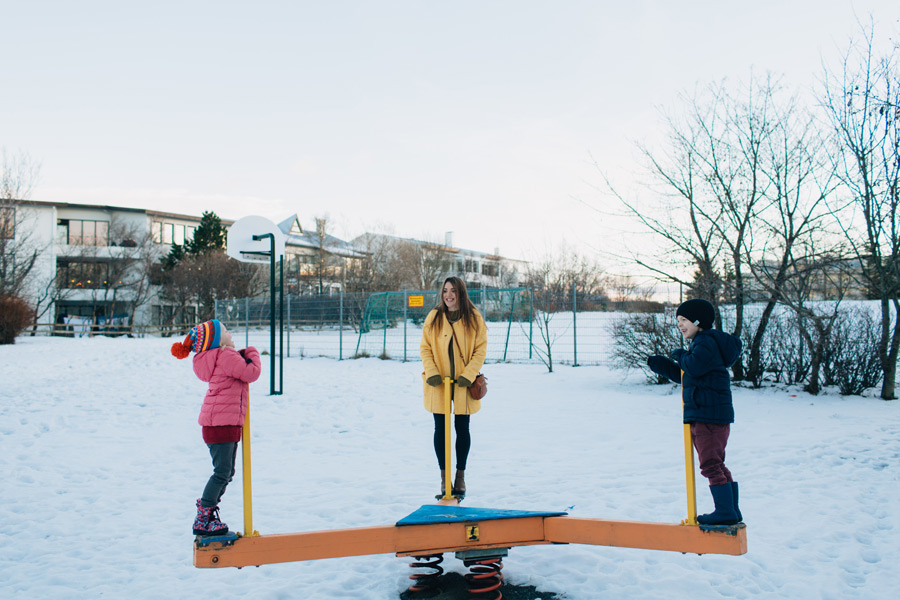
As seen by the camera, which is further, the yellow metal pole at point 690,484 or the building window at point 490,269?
the building window at point 490,269

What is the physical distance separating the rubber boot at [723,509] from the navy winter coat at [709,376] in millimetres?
356

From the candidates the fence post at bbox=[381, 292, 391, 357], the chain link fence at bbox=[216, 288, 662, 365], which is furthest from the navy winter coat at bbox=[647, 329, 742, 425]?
the fence post at bbox=[381, 292, 391, 357]

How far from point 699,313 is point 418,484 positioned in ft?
10.8

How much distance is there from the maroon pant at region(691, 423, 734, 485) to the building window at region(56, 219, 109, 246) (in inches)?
2209

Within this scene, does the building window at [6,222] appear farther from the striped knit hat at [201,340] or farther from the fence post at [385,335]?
the striped knit hat at [201,340]

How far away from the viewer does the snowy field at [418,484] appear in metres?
3.67

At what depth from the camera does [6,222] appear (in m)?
31.8

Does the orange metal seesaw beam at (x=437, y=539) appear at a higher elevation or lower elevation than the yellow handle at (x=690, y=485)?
lower

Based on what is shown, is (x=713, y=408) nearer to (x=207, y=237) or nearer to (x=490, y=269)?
(x=207, y=237)

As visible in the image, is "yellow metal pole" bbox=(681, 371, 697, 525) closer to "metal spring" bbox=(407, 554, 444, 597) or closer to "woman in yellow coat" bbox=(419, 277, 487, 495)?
"metal spring" bbox=(407, 554, 444, 597)

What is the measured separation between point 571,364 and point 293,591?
40.6 ft

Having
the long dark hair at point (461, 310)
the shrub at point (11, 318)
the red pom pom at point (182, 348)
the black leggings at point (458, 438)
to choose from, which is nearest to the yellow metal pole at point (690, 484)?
the black leggings at point (458, 438)

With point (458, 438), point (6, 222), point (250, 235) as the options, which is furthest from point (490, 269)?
point (458, 438)

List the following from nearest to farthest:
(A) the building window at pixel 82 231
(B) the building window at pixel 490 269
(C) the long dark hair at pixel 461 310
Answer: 1. (C) the long dark hair at pixel 461 310
2. (A) the building window at pixel 82 231
3. (B) the building window at pixel 490 269
